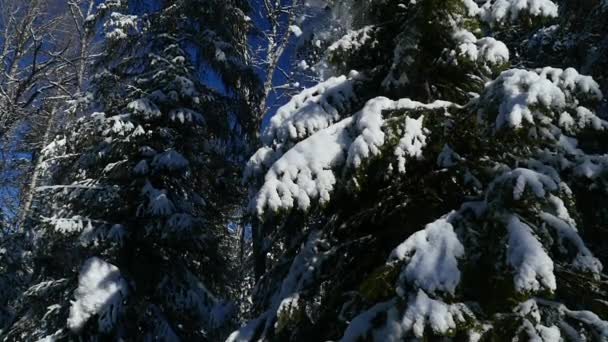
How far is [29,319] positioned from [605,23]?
9540 millimetres

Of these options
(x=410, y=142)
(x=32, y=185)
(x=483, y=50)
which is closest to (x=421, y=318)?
(x=410, y=142)

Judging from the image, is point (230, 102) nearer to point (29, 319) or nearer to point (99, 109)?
point (99, 109)

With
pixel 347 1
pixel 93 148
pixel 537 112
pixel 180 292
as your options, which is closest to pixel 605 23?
pixel 347 1

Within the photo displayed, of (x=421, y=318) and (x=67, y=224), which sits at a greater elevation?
(x=67, y=224)

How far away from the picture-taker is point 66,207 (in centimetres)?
809

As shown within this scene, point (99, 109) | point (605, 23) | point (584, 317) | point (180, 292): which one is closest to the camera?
point (584, 317)

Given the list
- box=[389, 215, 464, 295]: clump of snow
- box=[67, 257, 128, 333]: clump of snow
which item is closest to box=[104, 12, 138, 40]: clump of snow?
box=[67, 257, 128, 333]: clump of snow

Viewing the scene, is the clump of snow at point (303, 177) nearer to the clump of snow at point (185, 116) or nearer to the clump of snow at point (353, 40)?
the clump of snow at point (353, 40)

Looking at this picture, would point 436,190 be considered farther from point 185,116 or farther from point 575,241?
point 185,116

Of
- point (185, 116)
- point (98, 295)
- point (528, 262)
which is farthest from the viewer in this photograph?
point (185, 116)

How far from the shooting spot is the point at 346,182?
386cm

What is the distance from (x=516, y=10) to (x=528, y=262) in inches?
86.1

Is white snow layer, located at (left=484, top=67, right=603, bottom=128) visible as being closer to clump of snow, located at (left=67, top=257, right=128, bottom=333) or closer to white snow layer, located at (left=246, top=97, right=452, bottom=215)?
white snow layer, located at (left=246, top=97, right=452, bottom=215)

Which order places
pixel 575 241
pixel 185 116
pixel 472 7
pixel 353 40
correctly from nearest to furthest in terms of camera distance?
pixel 575 241, pixel 472 7, pixel 353 40, pixel 185 116
